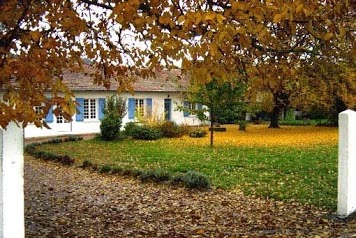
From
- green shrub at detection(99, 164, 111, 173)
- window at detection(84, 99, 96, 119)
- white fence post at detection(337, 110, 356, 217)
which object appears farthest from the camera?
window at detection(84, 99, 96, 119)

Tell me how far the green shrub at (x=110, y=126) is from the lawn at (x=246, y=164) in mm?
1438

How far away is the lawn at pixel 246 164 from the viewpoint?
9.68m

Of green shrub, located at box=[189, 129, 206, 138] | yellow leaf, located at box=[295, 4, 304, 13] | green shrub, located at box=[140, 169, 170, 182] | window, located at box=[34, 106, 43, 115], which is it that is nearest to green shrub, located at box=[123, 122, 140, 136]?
green shrub, located at box=[189, 129, 206, 138]

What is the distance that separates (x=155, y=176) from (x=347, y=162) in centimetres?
545

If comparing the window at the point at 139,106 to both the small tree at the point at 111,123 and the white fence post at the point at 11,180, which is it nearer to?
the small tree at the point at 111,123

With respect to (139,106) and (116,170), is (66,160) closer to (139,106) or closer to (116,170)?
(116,170)

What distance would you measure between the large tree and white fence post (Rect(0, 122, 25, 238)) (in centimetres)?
31

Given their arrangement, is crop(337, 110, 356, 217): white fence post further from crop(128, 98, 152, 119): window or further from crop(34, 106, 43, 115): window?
crop(128, 98, 152, 119): window

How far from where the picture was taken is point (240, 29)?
13.9ft

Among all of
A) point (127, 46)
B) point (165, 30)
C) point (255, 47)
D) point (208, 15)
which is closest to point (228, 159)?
point (127, 46)

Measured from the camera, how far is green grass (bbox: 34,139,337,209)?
31.8 feet

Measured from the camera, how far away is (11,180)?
4.06 meters

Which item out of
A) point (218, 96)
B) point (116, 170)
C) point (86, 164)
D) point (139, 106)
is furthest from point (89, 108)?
point (116, 170)

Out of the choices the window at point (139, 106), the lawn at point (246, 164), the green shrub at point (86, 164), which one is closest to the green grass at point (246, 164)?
the lawn at point (246, 164)
